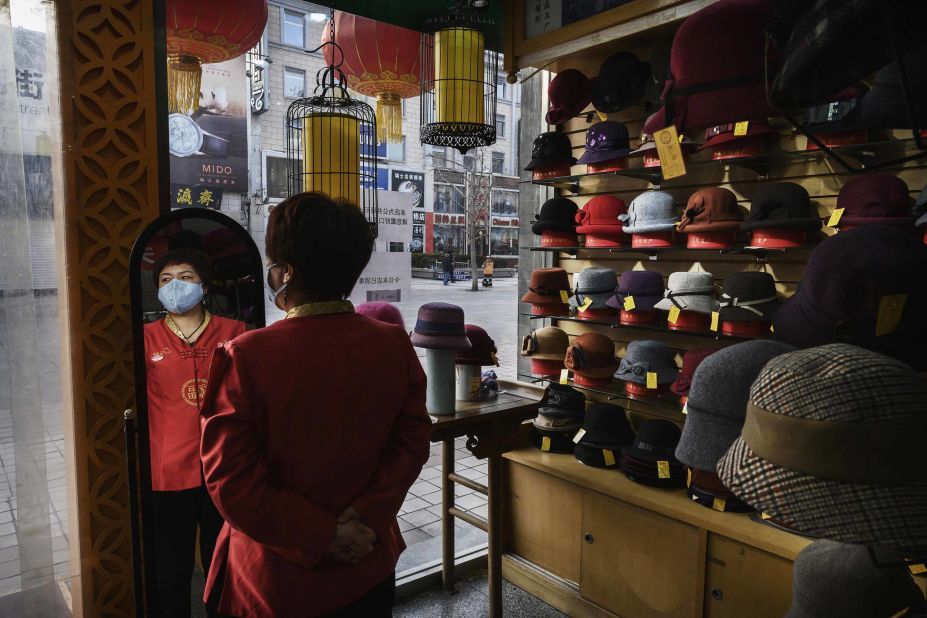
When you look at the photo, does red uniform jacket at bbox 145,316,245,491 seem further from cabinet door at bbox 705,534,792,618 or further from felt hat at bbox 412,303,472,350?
cabinet door at bbox 705,534,792,618

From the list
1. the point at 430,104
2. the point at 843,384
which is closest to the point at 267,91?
the point at 430,104

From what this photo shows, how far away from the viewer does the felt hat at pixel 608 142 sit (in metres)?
2.77

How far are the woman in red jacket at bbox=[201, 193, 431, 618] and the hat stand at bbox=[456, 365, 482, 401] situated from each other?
1.10 meters

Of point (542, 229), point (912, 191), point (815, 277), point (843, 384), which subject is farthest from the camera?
point (542, 229)

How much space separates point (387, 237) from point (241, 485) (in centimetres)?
319

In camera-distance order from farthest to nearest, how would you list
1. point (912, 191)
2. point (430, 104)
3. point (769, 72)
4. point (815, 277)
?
1. point (430, 104)
2. point (912, 191)
3. point (815, 277)
4. point (769, 72)

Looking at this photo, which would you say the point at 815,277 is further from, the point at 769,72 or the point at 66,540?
the point at 66,540

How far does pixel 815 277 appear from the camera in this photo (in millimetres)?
1110

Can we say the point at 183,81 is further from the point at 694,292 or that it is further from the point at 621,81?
the point at 694,292

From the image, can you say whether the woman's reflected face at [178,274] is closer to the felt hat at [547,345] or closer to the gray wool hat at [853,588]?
the felt hat at [547,345]

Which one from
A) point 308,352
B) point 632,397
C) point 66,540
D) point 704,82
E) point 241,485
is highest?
point 704,82

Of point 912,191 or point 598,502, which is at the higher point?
point 912,191

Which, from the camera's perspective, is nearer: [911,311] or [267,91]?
[911,311]

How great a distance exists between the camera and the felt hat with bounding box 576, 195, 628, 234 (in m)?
2.83
